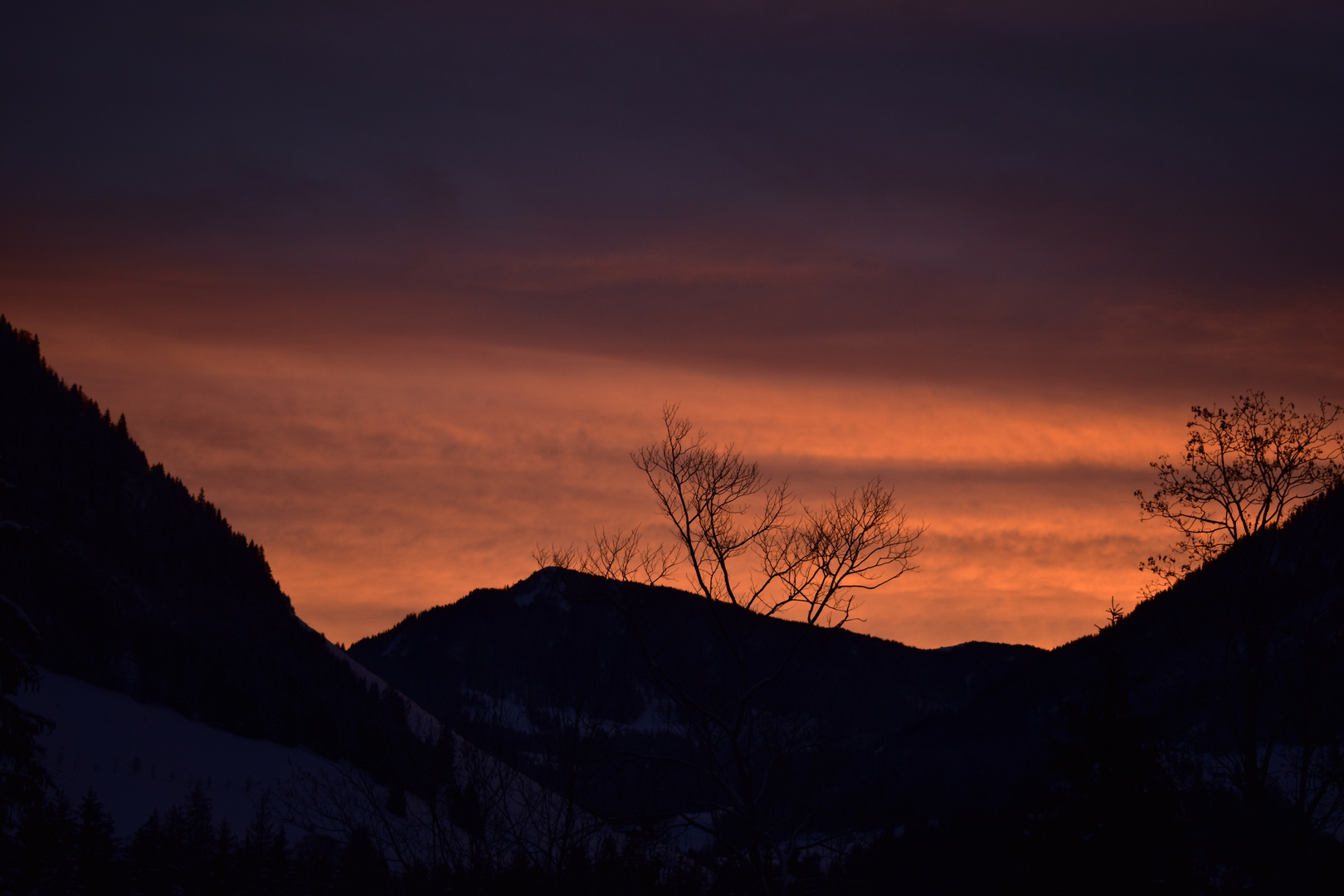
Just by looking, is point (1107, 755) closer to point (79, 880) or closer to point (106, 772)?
point (79, 880)

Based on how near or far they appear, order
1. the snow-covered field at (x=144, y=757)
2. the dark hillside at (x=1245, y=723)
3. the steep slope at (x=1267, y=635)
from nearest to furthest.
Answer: the dark hillside at (x=1245, y=723), the steep slope at (x=1267, y=635), the snow-covered field at (x=144, y=757)

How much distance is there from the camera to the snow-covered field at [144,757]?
147000 mm

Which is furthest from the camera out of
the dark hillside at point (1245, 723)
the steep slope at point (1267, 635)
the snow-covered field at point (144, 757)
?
the snow-covered field at point (144, 757)

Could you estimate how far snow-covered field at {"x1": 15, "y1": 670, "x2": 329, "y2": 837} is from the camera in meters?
147

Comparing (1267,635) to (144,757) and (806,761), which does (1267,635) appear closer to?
(806,761)

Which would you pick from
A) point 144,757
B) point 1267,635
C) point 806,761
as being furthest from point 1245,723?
point 144,757

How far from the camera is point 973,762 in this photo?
199500mm

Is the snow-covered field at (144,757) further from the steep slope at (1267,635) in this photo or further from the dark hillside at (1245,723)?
the steep slope at (1267,635)

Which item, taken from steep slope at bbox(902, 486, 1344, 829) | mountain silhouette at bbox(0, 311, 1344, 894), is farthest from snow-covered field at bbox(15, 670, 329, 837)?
steep slope at bbox(902, 486, 1344, 829)

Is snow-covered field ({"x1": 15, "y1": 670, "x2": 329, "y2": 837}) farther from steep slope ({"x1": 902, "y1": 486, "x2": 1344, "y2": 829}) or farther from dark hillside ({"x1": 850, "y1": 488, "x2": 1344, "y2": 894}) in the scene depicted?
→ steep slope ({"x1": 902, "y1": 486, "x2": 1344, "y2": 829})

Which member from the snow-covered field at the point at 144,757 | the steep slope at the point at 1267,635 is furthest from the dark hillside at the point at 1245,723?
the snow-covered field at the point at 144,757

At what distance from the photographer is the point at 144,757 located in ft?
551

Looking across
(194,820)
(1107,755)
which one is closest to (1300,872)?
(1107,755)

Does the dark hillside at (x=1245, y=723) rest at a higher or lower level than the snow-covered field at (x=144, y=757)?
higher
